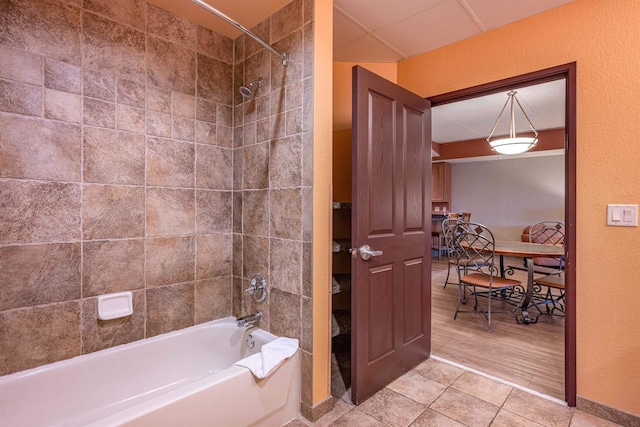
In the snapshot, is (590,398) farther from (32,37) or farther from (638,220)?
(32,37)

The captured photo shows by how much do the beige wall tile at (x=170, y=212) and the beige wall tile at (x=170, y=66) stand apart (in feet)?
2.27

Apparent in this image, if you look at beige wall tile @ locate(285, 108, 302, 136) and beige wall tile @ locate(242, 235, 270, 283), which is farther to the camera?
beige wall tile @ locate(242, 235, 270, 283)

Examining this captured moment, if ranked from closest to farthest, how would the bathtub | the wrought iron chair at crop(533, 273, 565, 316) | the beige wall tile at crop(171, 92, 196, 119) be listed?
the bathtub, the beige wall tile at crop(171, 92, 196, 119), the wrought iron chair at crop(533, 273, 565, 316)

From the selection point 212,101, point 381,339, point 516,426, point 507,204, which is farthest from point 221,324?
point 507,204

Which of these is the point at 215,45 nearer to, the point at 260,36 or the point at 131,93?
the point at 260,36

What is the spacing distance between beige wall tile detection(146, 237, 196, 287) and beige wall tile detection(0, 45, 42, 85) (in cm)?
101

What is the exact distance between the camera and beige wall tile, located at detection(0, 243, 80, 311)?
1.48 meters

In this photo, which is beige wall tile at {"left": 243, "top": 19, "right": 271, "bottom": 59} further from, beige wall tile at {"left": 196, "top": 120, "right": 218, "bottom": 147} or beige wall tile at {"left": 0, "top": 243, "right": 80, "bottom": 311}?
beige wall tile at {"left": 0, "top": 243, "right": 80, "bottom": 311}

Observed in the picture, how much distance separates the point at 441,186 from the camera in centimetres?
789

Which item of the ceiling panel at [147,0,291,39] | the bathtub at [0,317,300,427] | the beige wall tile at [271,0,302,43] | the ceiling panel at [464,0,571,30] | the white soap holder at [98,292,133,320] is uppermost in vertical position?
the ceiling panel at [147,0,291,39]

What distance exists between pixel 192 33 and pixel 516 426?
312cm

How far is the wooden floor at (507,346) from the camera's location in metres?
2.19

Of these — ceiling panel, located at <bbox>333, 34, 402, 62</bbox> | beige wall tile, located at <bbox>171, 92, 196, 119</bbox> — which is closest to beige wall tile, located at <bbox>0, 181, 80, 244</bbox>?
beige wall tile, located at <bbox>171, 92, 196, 119</bbox>

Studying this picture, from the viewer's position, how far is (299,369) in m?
1.78
